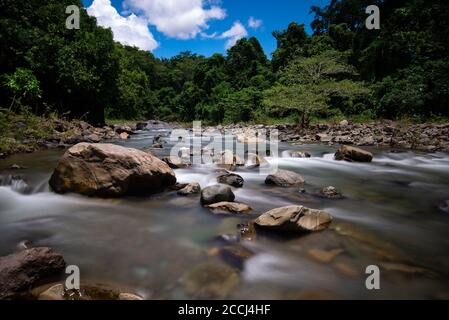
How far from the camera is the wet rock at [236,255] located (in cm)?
278

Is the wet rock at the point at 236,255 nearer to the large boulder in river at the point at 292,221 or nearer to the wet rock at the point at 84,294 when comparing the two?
the large boulder in river at the point at 292,221

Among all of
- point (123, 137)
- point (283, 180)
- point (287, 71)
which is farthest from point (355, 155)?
point (287, 71)

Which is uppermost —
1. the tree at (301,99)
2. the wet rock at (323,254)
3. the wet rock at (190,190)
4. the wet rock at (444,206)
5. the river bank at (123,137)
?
the tree at (301,99)

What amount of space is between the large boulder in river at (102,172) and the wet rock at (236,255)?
7.50 ft

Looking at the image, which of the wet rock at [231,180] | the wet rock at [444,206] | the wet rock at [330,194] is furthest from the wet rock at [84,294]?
the wet rock at [444,206]

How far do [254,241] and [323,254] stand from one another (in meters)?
0.74

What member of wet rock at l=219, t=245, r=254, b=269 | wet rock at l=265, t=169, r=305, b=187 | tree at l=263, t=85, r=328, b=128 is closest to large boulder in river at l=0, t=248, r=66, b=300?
wet rock at l=219, t=245, r=254, b=269

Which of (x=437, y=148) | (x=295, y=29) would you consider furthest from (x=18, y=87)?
(x=295, y=29)

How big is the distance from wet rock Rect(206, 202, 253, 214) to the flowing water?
5.5 inches

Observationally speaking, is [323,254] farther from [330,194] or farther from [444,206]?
[444,206]

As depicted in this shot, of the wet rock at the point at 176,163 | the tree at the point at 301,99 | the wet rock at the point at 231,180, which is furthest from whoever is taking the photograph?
the tree at the point at 301,99

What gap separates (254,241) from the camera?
3184 millimetres

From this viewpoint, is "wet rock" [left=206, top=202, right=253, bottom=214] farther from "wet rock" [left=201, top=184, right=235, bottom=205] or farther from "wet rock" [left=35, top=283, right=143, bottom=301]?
"wet rock" [left=35, top=283, right=143, bottom=301]
